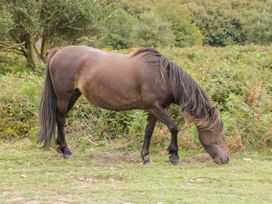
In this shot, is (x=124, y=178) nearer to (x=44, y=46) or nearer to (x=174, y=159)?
(x=174, y=159)

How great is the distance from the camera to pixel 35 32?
76.8 ft

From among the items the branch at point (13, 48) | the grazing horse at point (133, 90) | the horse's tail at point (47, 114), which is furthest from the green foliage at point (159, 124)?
the branch at point (13, 48)

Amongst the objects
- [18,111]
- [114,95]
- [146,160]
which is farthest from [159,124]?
[18,111]

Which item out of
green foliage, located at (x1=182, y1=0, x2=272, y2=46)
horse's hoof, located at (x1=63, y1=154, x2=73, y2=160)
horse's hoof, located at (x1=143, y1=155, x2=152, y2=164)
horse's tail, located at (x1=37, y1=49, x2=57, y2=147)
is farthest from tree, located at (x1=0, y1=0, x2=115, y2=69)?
green foliage, located at (x1=182, y1=0, x2=272, y2=46)

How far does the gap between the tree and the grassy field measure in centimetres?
1494

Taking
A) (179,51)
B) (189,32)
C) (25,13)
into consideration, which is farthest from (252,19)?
(25,13)

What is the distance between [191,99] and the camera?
755 cm

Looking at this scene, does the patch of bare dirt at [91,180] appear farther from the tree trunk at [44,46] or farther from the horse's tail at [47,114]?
the tree trunk at [44,46]

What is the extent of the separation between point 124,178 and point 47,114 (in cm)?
208

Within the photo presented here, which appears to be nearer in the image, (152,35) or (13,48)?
(13,48)

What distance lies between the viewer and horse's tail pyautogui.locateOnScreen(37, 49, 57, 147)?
807cm

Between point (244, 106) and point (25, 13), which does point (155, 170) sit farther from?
point (25, 13)

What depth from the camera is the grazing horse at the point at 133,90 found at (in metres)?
7.57

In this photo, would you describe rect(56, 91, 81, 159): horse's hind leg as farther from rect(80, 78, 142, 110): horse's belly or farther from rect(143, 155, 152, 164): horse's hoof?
rect(143, 155, 152, 164): horse's hoof
